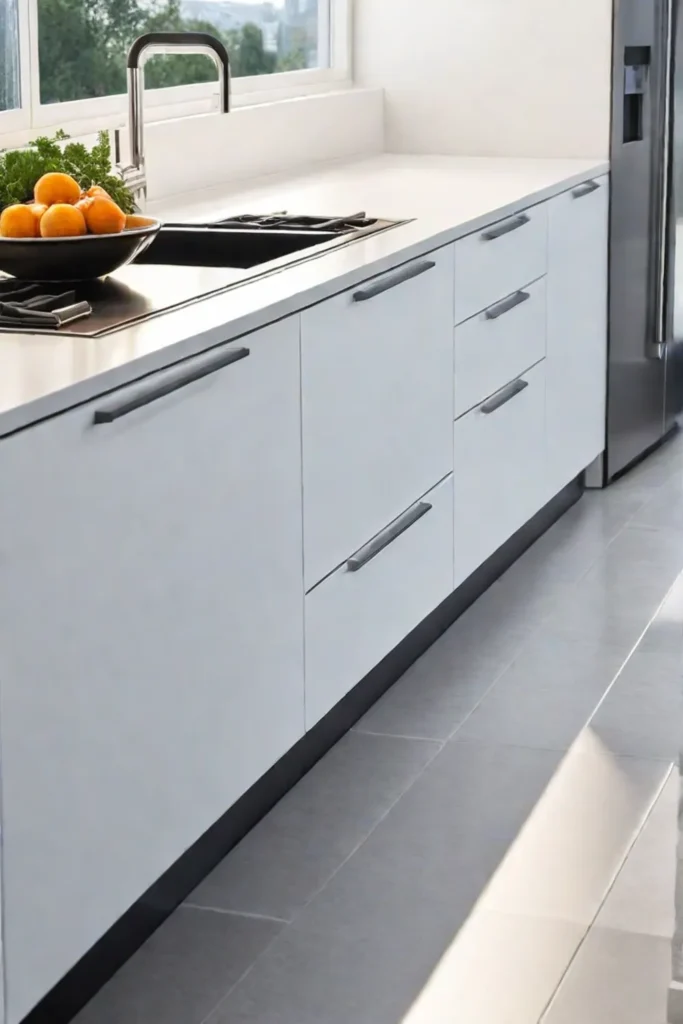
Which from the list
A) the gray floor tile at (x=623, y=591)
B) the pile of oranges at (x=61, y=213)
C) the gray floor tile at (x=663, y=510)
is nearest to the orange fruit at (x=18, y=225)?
the pile of oranges at (x=61, y=213)

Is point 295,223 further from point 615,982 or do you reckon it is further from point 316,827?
point 615,982

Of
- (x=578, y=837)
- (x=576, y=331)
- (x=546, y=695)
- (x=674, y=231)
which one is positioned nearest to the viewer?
(x=578, y=837)

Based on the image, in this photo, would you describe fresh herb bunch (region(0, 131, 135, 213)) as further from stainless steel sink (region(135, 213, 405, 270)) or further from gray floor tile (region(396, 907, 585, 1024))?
gray floor tile (region(396, 907, 585, 1024))

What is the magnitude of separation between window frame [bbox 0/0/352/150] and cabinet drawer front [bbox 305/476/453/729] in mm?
1088

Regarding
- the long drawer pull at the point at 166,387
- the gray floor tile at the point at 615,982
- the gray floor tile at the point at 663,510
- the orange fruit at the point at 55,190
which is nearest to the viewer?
the long drawer pull at the point at 166,387

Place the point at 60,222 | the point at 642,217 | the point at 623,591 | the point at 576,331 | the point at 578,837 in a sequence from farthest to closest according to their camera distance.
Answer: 1. the point at 642,217
2. the point at 576,331
3. the point at 623,591
4. the point at 578,837
5. the point at 60,222

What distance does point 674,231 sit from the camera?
461cm

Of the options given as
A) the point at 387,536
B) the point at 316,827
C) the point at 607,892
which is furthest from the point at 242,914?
the point at 387,536

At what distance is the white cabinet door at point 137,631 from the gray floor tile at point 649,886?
558 millimetres

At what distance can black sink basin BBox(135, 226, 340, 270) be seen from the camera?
2889mm

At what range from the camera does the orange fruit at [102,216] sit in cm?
225

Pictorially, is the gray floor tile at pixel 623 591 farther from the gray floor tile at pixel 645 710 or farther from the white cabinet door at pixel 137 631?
the white cabinet door at pixel 137 631

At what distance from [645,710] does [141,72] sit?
1.50 meters

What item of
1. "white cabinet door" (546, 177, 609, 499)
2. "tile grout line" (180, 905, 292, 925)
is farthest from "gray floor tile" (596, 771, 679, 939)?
"white cabinet door" (546, 177, 609, 499)
